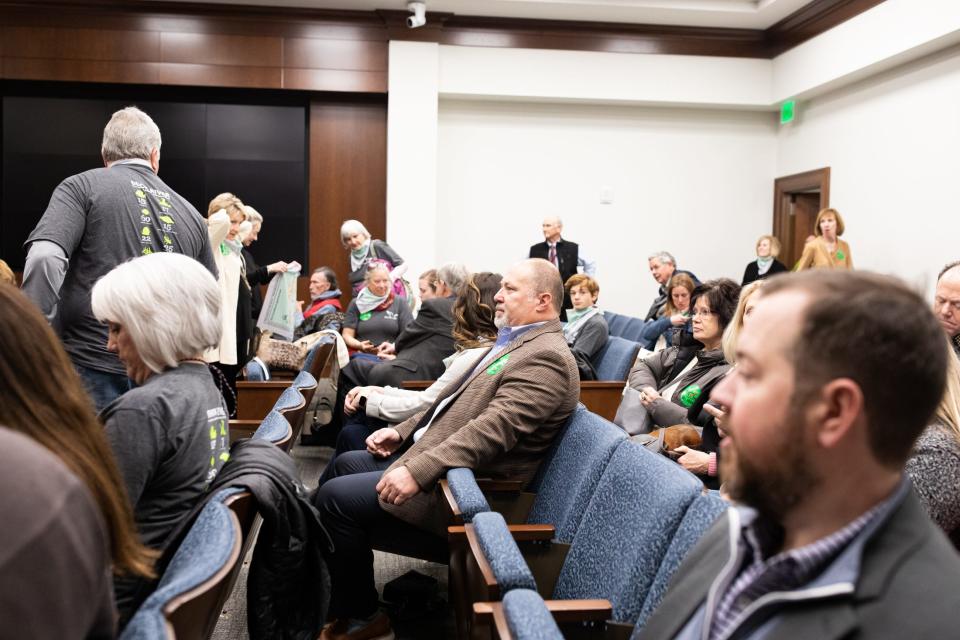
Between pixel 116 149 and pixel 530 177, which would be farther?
pixel 530 177

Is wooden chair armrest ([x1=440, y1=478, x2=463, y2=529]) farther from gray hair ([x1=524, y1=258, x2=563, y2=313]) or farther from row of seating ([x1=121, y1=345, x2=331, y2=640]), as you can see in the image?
gray hair ([x1=524, y1=258, x2=563, y2=313])

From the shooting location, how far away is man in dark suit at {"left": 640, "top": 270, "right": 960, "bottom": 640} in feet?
2.76

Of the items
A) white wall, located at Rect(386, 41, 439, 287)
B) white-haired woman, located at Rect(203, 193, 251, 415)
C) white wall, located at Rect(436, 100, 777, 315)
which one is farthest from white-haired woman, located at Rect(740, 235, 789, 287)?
white-haired woman, located at Rect(203, 193, 251, 415)

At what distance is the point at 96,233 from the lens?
8.95ft

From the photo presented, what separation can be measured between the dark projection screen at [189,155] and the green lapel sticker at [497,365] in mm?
6612

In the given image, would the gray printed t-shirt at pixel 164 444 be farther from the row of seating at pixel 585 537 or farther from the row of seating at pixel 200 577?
the row of seating at pixel 585 537

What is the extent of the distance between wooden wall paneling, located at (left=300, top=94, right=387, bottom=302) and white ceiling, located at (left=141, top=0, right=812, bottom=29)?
3.16 feet

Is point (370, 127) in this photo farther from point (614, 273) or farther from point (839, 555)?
point (839, 555)

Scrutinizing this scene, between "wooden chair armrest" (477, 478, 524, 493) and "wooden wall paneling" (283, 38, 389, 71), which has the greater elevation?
"wooden wall paneling" (283, 38, 389, 71)

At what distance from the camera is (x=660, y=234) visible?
9.62 metres

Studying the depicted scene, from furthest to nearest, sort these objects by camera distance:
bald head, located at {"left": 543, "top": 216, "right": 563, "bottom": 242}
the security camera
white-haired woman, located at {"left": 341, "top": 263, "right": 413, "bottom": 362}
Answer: bald head, located at {"left": 543, "top": 216, "right": 563, "bottom": 242}
the security camera
white-haired woman, located at {"left": 341, "top": 263, "right": 413, "bottom": 362}

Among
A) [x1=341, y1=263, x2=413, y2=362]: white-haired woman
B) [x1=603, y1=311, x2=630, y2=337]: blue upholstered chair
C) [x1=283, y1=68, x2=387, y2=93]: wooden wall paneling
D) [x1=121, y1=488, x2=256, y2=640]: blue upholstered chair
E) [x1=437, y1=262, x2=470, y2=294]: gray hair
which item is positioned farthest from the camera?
[x1=283, y1=68, x2=387, y2=93]: wooden wall paneling

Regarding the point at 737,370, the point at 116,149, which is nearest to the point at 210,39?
the point at 116,149

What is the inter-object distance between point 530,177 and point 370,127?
183 cm
